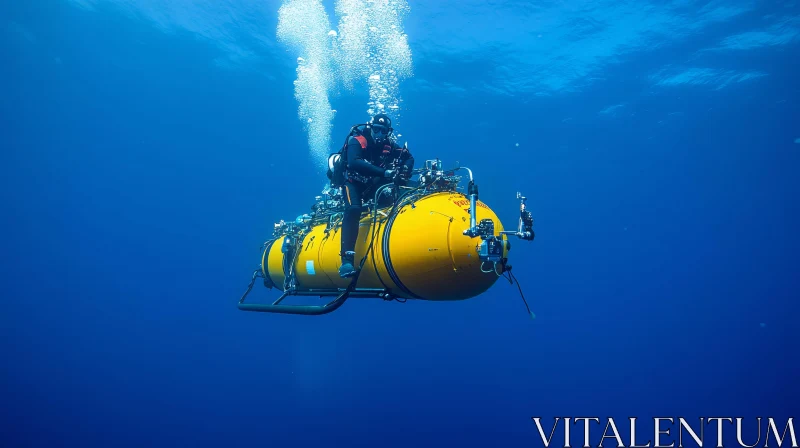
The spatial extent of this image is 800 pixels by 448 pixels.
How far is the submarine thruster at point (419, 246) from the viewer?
3.83 m

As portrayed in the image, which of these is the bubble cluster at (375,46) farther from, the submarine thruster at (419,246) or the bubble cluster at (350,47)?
the submarine thruster at (419,246)

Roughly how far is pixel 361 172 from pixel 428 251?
1649mm

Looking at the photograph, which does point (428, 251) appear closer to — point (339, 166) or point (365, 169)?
point (365, 169)

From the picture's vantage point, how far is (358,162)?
16.5ft

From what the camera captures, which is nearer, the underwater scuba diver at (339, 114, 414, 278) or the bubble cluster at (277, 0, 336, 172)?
the underwater scuba diver at (339, 114, 414, 278)

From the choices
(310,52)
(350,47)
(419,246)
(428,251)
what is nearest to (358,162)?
(419,246)

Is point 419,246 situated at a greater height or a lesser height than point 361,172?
lesser

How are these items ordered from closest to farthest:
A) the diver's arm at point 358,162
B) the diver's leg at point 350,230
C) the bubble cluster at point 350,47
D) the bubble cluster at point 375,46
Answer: the diver's arm at point 358,162
the diver's leg at point 350,230
the bubble cluster at point 375,46
the bubble cluster at point 350,47

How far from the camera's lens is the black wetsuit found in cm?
508

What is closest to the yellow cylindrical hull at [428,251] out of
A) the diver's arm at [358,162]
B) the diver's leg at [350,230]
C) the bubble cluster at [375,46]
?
the diver's leg at [350,230]

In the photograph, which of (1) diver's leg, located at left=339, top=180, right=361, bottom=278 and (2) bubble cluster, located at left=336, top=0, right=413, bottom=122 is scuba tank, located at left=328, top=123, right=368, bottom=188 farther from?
(2) bubble cluster, located at left=336, top=0, right=413, bottom=122

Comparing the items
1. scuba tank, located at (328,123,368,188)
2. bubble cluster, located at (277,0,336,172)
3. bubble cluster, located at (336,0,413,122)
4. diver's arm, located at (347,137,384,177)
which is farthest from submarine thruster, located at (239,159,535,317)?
bubble cluster, located at (277,0,336,172)

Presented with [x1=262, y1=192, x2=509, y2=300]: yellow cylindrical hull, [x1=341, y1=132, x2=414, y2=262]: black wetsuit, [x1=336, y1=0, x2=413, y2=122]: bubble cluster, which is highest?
[x1=336, y1=0, x2=413, y2=122]: bubble cluster

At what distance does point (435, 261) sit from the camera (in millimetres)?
3986
